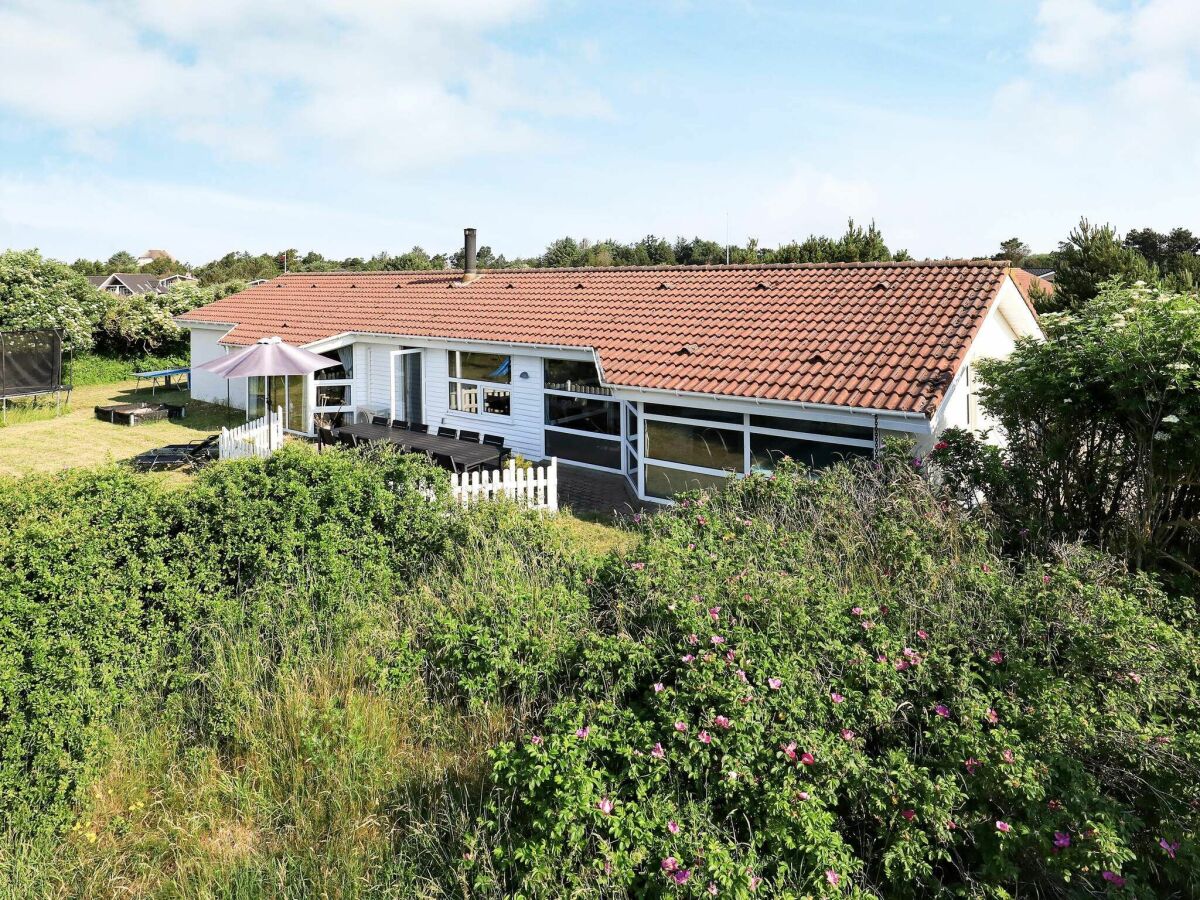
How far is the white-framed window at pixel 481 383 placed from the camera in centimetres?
1830

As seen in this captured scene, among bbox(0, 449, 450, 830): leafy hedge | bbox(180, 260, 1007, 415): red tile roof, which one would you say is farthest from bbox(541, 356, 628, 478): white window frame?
bbox(0, 449, 450, 830): leafy hedge

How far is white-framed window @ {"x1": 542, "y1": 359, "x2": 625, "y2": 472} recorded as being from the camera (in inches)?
642

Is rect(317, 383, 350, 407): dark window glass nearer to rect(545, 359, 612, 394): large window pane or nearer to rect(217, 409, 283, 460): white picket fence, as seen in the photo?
rect(217, 409, 283, 460): white picket fence

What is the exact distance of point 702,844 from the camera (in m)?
3.61

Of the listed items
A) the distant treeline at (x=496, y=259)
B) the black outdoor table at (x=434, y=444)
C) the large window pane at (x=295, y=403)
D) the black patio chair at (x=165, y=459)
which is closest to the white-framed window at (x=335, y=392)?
the large window pane at (x=295, y=403)

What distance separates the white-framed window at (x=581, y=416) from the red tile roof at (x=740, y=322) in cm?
79

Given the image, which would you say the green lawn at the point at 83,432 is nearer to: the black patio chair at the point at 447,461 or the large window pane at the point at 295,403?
the large window pane at the point at 295,403

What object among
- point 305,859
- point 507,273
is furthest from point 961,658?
point 507,273

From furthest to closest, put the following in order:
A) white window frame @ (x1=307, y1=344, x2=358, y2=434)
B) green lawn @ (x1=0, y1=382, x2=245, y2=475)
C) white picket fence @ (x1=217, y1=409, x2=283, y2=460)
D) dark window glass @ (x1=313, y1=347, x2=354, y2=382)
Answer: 1. dark window glass @ (x1=313, y1=347, x2=354, y2=382)
2. white window frame @ (x1=307, y1=344, x2=358, y2=434)
3. green lawn @ (x1=0, y1=382, x2=245, y2=475)
4. white picket fence @ (x1=217, y1=409, x2=283, y2=460)

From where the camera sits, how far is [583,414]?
1675 cm

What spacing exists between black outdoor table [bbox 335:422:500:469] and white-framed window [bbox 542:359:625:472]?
2.32 meters

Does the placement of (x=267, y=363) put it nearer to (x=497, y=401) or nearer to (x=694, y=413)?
(x=497, y=401)

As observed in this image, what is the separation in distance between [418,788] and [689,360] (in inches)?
428

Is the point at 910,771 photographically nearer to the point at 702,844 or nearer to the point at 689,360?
the point at 702,844
